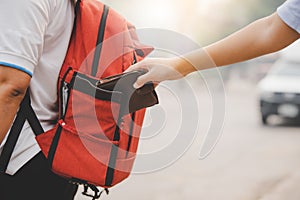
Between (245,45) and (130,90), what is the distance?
38 centimetres

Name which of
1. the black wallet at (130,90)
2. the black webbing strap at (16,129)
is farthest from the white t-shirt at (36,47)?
the black wallet at (130,90)

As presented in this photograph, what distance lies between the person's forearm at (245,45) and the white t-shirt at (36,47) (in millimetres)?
393

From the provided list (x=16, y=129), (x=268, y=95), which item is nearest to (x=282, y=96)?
(x=268, y=95)

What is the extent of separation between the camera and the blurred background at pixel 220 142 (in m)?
2.33

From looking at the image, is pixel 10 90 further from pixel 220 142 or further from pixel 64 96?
pixel 220 142

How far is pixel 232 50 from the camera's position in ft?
6.56

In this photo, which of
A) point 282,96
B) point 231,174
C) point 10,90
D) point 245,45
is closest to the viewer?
point 10,90

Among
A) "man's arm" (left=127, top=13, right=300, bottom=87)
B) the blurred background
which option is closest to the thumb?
"man's arm" (left=127, top=13, right=300, bottom=87)

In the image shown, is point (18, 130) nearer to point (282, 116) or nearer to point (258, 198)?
point (258, 198)

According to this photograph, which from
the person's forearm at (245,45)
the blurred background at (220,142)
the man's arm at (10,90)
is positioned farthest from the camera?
the blurred background at (220,142)

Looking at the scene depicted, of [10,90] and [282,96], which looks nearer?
[10,90]

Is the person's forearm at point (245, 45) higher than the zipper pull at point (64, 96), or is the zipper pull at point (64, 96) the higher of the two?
the person's forearm at point (245, 45)

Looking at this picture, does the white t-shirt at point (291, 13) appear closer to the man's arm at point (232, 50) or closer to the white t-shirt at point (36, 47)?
the man's arm at point (232, 50)

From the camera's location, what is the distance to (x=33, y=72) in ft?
5.92
